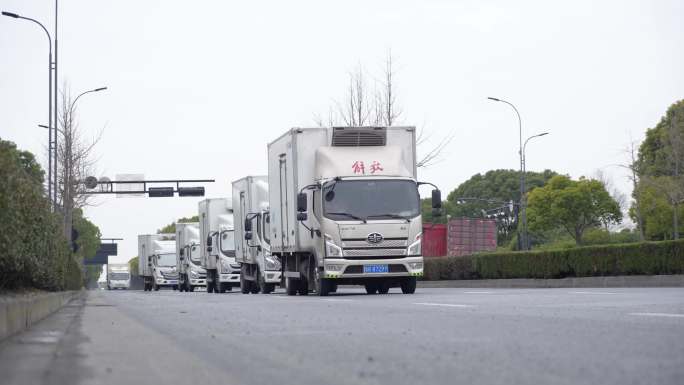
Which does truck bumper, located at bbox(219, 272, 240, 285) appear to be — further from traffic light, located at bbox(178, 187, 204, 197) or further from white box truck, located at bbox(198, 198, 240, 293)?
traffic light, located at bbox(178, 187, 204, 197)

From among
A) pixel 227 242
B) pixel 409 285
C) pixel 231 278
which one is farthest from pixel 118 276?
pixel 409 285

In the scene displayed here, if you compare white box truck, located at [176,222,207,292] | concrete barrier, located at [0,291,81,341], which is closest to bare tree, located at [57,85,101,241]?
white box truck, located at [176,222,207,292]

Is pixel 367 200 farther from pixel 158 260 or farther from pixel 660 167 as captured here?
pixel 660 167

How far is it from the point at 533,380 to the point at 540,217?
97843 millimetres

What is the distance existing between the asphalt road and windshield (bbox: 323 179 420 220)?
11401mm

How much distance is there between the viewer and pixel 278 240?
2725cm

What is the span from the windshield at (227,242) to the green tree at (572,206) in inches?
2416

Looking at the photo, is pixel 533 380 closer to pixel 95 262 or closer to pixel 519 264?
pixel 519 264

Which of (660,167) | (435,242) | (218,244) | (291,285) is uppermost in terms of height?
(660,167)

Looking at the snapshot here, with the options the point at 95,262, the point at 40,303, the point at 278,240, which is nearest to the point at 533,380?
the point at 40,303

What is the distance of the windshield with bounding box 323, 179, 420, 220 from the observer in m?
23.0

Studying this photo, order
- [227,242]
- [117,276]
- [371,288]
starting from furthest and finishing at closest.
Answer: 1. [117,276]
2. [227,242]
3. [371,288]

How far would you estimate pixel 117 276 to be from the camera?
361 feet

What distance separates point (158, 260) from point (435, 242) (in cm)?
1667
